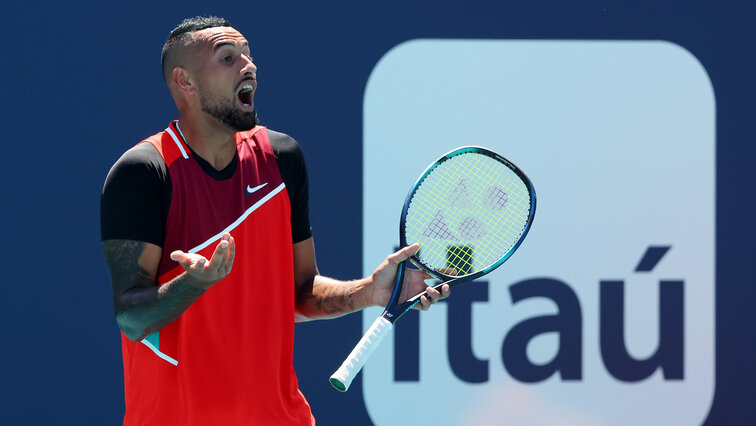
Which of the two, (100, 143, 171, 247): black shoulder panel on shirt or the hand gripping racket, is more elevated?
(100, 143, 171, 247): black shoulder panel on shirt

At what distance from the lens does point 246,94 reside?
2281 millimetres

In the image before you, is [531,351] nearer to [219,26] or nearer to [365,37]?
[365,37]

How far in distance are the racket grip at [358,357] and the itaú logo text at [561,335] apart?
138cm

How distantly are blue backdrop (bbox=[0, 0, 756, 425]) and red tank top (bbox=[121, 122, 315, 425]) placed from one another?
131cm

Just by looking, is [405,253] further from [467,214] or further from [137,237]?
[467,214]

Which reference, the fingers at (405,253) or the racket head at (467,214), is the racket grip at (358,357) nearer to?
the fingers at (405,253)

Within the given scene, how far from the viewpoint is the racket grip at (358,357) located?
6.78ft

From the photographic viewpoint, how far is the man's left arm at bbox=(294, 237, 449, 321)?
7.59 ft

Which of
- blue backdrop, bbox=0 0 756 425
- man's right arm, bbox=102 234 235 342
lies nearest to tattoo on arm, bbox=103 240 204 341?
man's right arm, bbox=102 234 235 342

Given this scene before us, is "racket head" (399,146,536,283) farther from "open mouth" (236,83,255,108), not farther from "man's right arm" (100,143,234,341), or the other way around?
"man's right arm" (100,143,234,341)

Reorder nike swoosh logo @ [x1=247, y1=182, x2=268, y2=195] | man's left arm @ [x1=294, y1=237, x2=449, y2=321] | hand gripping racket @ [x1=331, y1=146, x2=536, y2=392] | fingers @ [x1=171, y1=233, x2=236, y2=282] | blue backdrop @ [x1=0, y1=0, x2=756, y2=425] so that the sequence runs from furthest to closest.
A: blue backdrop @ [x1=0, y1=0, x2=756, y2=425] → hand gripping racket @ [x1=331, y1=146, x2=536, y2=392] → man's left arm @ [x1=294, y1=237, x2=449, y2=321] → nike swoosh logo @ [x1=247, y1=182, x2=268, y2=195] → fingers @ [x1=171, y1=233, x2=236, y2=282]

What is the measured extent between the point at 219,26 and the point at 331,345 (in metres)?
1.59

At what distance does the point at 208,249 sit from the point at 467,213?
3.63 feet

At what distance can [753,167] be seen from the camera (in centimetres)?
369
